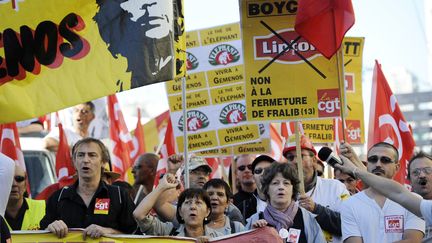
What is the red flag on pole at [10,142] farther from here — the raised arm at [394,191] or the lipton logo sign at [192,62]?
the raised arm at [394,191]

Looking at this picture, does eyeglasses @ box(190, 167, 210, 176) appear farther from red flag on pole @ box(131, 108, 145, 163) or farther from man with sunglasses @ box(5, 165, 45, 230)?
red flag on pole @ box(131, 108, 145, 163)

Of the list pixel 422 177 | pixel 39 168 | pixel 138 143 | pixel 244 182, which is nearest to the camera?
pixel 422 177

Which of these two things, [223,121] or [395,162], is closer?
[395,162]

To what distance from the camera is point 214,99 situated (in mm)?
13711

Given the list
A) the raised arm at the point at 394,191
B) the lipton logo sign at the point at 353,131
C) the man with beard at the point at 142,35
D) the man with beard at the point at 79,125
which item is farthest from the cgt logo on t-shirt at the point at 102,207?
the man with beard at the point at 79,125

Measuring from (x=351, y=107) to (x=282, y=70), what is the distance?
13.5 feet

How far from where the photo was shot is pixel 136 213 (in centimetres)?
854

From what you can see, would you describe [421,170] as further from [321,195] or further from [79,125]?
[79,125]

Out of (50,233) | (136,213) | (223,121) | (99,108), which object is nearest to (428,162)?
(136,213)

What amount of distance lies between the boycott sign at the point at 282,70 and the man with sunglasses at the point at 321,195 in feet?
1.93

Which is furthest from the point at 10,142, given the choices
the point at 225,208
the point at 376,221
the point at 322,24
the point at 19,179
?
the point at 376,221

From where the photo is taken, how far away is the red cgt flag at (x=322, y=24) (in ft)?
31.9

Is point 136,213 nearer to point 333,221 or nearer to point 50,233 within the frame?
point 50,233

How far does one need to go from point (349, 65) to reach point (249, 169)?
2502 millimetres
